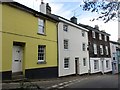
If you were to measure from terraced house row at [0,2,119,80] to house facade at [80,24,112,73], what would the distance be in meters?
1.95

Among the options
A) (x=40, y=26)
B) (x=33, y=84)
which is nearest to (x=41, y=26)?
(x=40, y=26)

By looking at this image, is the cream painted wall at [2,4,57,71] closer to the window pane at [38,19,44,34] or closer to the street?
the window pane at [38,19,44,34]

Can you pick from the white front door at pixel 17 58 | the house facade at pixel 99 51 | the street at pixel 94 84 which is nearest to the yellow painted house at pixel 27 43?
the white front door at pixel 17 58

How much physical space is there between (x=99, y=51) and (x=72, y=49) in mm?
13556

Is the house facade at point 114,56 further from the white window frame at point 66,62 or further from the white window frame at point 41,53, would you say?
the white window frame at point 41,53

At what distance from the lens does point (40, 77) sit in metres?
21.0

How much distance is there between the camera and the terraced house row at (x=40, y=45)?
1673 centimetres

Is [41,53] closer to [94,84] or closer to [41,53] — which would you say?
[41,53]

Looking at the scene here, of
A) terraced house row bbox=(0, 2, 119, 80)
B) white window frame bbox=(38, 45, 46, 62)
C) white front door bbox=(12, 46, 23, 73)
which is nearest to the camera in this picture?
terraced house row bbox=(0, 2, 119, 80)

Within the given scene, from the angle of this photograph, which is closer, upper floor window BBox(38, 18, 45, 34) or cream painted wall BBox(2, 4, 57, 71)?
cream painted wall BBox(2, 4, 57, 71)

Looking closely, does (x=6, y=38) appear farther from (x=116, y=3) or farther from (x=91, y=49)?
(x=91, y=49)

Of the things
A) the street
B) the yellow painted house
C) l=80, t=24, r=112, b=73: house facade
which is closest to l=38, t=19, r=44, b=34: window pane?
the yellow painted house

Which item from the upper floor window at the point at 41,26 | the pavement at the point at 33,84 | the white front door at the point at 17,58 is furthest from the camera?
the upper floor window at the point at 41,26

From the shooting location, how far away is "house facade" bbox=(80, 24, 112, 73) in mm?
37281
